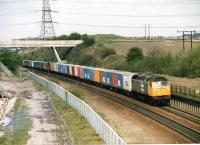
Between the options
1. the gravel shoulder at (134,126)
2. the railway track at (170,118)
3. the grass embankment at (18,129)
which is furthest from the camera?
the grass embankment at (18,129)

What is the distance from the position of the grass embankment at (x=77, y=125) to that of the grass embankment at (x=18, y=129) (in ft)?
10.0

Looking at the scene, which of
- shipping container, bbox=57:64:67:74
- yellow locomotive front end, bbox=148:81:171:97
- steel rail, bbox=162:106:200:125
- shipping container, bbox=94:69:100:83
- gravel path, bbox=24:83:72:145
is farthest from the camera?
shipping container, bbox=57:64:67:74

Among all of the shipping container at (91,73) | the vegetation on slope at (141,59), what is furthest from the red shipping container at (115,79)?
the shipping container at (91,73)

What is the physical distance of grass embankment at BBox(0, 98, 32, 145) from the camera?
29.3 metres

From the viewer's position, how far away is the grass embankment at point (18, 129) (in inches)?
1153

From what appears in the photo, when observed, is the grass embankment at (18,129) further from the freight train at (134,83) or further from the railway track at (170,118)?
the freight train at (134,83)

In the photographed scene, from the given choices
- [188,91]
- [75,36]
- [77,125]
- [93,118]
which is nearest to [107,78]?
[188,91]

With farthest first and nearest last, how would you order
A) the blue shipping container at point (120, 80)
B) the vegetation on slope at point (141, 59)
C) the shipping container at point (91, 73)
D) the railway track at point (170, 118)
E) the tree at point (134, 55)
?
1. the tree at point (134, 55)
2. the shipping container at point (91, 73)
3. the vegetation on slope at point (141, 59)
4. the blue shipping container at point (120, 80)
5. the railway track at point (170, 118)

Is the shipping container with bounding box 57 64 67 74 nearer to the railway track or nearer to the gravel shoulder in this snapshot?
the railway track

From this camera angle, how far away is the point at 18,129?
3362 cm

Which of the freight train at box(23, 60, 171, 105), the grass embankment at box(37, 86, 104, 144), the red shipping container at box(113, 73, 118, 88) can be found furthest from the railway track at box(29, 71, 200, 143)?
the red shipping container at box(113, 73, 118, 88)

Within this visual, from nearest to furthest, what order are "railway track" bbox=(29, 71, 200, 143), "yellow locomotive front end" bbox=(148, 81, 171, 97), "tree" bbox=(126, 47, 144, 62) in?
"railway track" bbox=(29, 71, 200, 143), "yellow locomotive front end" bbox=(148, 81, 171, 97), "tree" bbox=(126, 47, 144, 62)

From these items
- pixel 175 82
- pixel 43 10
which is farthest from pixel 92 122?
pixel 43 10

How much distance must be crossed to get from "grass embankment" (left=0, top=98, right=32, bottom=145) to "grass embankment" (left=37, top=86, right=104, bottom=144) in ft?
10.0
